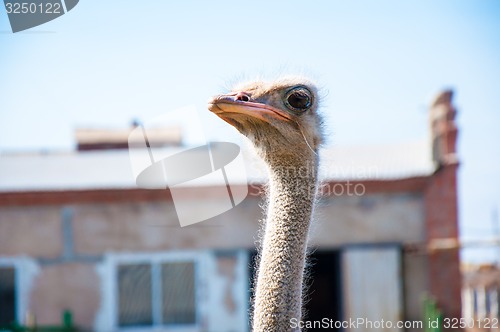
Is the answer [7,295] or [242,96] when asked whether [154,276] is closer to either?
[7,295]

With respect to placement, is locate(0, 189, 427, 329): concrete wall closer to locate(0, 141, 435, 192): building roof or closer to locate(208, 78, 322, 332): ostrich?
locate(0, 141, 435, 192): building roof

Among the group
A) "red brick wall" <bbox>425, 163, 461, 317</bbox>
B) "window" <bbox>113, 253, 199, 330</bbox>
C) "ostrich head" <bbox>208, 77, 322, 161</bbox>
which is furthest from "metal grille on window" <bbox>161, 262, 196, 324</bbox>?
"ostrich head" <bbox>208, 77, 322, 161</bbox>

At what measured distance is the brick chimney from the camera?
10.4m

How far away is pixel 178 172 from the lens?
10.4 m

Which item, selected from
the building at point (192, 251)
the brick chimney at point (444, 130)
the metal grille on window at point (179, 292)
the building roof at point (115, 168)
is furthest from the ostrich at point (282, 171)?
the brick chimney at point (444, 130)

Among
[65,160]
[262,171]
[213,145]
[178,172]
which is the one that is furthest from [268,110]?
[65,160]

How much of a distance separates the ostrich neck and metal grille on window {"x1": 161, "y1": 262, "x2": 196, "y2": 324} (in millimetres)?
7260

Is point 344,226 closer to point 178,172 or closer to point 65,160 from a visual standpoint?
point 178,172

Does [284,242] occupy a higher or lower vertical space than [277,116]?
lower

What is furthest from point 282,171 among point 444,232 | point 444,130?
point 444,130

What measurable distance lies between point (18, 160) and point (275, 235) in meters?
10.5

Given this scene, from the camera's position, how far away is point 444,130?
10.5 m

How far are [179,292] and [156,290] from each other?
0.31m

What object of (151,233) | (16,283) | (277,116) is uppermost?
(277,116)
